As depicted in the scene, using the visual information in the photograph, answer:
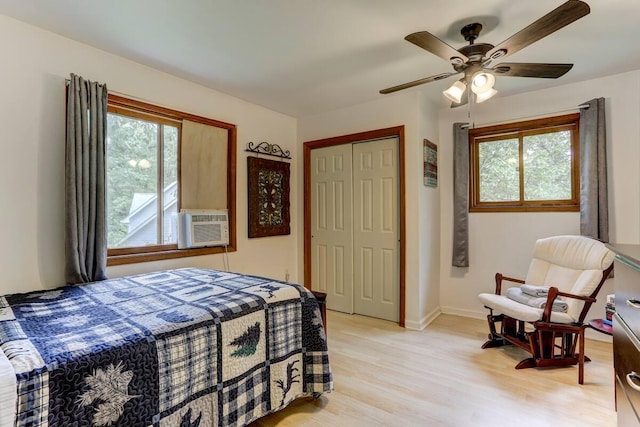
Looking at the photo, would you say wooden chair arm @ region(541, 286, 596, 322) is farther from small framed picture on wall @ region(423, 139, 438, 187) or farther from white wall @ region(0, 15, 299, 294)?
white wall @ region(0, 15, 299, 294)

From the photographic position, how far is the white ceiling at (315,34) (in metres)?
1.87

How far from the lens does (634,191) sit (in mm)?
2809

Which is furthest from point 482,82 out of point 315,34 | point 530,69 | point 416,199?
point 416,199

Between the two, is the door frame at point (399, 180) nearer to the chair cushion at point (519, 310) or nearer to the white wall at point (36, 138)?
the chair cushion at point (519, 310)

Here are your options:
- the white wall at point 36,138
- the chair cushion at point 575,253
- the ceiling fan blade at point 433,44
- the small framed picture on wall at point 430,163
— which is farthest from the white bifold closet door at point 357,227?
the white wall at point 36,138

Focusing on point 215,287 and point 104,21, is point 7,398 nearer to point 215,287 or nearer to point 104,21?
point 215,287

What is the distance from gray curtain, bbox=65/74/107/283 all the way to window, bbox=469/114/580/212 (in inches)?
141

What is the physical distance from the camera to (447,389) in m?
2.13

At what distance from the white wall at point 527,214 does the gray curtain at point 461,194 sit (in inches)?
4.4

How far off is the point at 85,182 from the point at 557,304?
3.57 meters

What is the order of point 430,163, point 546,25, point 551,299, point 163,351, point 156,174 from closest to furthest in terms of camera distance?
point 163,351, point 546,25, point 551,299, point 156,174, point 430,163

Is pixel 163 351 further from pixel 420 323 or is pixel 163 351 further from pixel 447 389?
pixel 420 323

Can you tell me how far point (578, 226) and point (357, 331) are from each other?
238 centimetres

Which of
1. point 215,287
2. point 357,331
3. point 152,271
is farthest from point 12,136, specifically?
point 357,331
